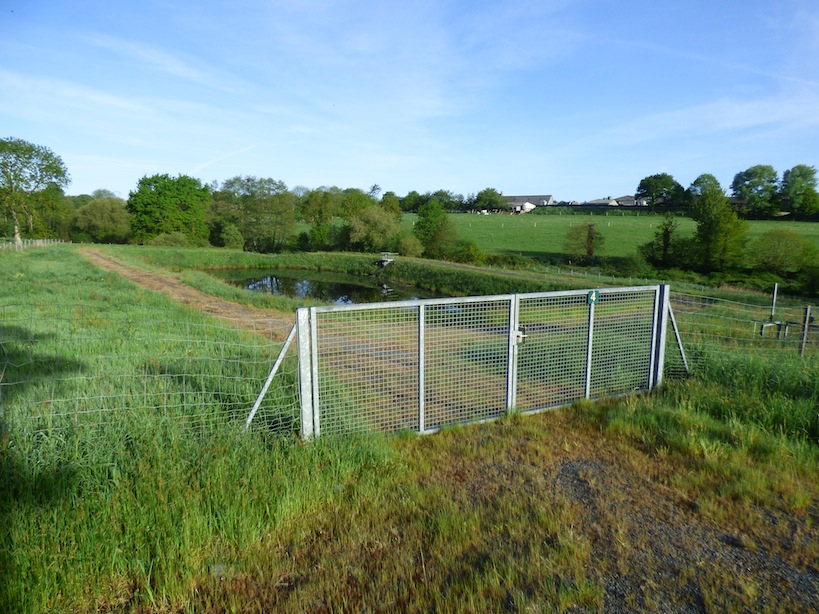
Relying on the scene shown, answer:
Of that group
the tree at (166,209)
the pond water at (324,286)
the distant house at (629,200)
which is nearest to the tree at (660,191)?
the distant house at (629,200)

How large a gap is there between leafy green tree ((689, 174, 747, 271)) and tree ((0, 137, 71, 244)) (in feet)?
215

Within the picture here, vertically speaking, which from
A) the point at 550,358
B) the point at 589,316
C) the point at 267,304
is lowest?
the point at 267,304

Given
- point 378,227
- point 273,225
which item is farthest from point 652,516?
point 273,225

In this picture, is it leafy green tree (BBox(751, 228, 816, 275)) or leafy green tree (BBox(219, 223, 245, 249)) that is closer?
leafy green tree (BBox(751, 228, 816, 275))

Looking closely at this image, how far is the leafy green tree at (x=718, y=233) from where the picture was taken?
154ft

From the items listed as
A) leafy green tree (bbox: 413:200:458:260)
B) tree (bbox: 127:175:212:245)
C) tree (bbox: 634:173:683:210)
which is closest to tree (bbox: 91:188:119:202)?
tree (bbox: 127:175:212:245)

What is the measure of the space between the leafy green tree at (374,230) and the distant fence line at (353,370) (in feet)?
197

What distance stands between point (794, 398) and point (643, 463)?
2946 mm

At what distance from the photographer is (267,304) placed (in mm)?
20719

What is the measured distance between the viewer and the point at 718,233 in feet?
154

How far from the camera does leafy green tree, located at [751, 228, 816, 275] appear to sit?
43.3 meters

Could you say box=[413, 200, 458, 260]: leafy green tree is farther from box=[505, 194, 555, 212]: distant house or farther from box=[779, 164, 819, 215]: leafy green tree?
box=[505, 194, 555, 212]: distant house

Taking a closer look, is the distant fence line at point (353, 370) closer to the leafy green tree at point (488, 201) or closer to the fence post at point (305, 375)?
the fence post at point (305, 375)

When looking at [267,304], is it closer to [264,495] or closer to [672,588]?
[264,495]
